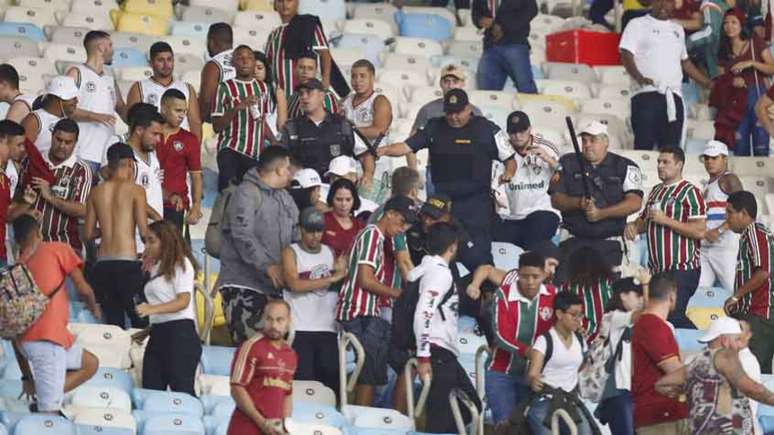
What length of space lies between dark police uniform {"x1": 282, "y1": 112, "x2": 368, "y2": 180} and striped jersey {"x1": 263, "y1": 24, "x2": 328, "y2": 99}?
1145 mm

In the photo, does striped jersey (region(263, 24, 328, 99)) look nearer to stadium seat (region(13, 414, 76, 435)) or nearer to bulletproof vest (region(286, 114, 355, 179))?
bulletproof vest (region(286, 114, 355, 179))

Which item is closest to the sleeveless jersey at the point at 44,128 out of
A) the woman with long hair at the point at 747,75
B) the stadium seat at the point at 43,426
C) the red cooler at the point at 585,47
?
the stadium seat at the point at 43,426

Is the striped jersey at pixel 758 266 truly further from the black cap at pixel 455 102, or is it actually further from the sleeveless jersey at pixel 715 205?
the black cap at pixel 455 102

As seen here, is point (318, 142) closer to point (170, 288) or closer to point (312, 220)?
point (312, 220)

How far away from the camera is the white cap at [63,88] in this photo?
17047 millimetres

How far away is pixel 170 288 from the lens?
14789mm

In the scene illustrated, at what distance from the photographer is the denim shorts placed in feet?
46.9

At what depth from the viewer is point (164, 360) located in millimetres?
15016

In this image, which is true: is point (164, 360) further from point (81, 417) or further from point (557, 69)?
point (557, 69)

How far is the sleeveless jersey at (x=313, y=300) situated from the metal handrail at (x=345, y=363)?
0.84ft

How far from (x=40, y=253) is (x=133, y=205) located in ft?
4.83

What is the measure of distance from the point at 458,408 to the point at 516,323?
602 mm

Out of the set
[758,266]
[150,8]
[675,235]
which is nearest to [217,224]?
[675,235]

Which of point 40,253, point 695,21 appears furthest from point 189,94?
point 695,21
